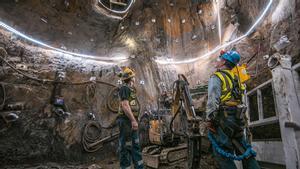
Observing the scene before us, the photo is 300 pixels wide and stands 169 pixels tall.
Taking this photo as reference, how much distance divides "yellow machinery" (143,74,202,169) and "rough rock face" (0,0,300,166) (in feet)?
8.16

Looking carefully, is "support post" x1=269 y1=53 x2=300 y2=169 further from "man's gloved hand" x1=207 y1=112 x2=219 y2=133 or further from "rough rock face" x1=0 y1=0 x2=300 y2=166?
"man's gloved hand" x1=207 y1=112 x2=219 y2=133

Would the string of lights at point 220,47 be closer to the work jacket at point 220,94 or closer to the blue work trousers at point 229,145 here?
the work jacket at point 220,94

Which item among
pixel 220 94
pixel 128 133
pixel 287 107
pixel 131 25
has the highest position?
pixel 131 25

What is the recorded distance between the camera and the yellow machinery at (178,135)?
3561mm

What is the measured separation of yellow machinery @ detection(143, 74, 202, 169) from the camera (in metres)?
3.56

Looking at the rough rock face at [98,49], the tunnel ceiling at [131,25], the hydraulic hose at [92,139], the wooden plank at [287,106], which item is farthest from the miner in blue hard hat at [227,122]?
the tunnel ceiling at [131,25]

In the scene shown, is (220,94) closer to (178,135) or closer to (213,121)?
(213,121)

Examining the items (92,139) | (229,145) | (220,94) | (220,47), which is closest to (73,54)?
(92,139)

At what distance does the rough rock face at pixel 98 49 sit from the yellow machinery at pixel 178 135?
2.49m

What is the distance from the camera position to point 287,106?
108 inches

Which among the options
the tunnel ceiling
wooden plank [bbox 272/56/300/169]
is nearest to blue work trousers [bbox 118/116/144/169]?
wooden plank [bbox 272/56/300/169]

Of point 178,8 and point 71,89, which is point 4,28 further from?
point 178,8

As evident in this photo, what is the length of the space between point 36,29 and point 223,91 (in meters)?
8.17

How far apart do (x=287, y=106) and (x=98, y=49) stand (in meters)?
8.50
